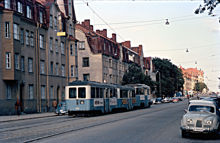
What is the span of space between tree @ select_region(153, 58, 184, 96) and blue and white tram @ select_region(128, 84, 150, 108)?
5209 cm

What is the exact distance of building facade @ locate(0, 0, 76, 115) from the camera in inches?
1462

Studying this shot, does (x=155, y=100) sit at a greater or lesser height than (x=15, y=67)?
lesser

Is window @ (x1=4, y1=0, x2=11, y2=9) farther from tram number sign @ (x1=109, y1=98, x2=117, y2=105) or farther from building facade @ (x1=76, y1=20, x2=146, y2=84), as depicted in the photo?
building facade @ (x1=76, y1=20, x2=146, y2=84)

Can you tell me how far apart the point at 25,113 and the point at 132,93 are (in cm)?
1340

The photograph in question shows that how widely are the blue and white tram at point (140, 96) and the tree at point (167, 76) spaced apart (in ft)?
171

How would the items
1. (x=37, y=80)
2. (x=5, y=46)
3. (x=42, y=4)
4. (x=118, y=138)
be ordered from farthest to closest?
(x=42, y=4), (x=37, y=80), (x=5, y=46), (x=118, y=138)

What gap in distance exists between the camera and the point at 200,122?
47.7 ft

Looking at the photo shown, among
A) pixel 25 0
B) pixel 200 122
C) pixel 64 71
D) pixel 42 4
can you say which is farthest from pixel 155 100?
pixel 200 122

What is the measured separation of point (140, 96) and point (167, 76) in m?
61.5

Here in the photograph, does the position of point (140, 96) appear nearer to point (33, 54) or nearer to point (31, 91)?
point (31, 91)

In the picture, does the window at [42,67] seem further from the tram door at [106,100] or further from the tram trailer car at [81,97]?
the tram trailer car at [81,97]

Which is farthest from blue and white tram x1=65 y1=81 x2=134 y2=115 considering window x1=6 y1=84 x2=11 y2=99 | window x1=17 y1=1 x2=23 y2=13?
window x1=17 y1=1 x2=23 y2=13

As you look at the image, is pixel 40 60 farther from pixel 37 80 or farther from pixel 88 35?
pixel 88 35

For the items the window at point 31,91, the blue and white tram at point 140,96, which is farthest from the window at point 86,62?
the window at point 31,91
